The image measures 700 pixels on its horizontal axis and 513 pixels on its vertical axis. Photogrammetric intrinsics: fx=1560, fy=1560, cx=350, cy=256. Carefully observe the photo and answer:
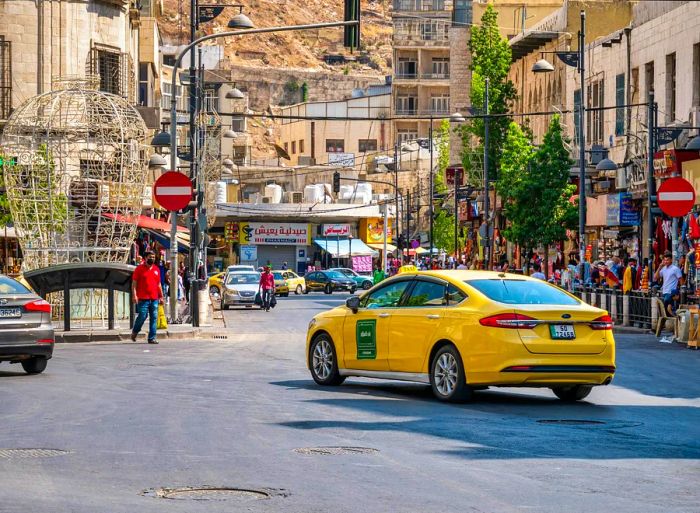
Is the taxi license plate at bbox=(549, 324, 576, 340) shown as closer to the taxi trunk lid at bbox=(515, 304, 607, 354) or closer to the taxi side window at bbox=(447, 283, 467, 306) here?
the taxi trunk lid at bbox=(515, 304, 607, 354)

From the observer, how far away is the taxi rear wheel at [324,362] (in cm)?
1981

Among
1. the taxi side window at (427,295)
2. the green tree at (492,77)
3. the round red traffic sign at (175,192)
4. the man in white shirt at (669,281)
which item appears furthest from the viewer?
the green tree at (492,77)

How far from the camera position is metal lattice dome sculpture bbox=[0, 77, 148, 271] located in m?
34.3

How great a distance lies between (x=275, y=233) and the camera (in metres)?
108

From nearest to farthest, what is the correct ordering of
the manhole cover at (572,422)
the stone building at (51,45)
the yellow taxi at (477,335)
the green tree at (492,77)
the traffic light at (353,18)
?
the manhole cover at (572,422) → the yellow taxi at (477,335) → the traffic light at (353,18) → the stone building at (51,45) → the green tree at (492,77)

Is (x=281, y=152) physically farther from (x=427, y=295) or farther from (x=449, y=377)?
(x=449, y=377)

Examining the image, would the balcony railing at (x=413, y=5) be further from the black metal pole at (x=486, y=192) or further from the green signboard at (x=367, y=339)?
the green signboard at (x=367, y=339)

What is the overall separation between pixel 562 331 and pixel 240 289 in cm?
4044

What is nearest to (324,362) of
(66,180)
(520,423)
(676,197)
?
(520,423)

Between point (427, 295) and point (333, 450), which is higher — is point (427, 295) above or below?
above

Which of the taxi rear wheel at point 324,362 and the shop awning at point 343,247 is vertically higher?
the shop awning at point 343,247

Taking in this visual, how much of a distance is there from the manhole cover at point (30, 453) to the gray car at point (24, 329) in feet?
27.4

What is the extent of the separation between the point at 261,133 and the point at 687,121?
111082 millimetres

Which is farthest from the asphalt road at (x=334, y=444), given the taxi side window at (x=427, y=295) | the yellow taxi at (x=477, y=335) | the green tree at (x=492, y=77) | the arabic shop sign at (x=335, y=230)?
the arabic shop sign at (x=335, y=230)
